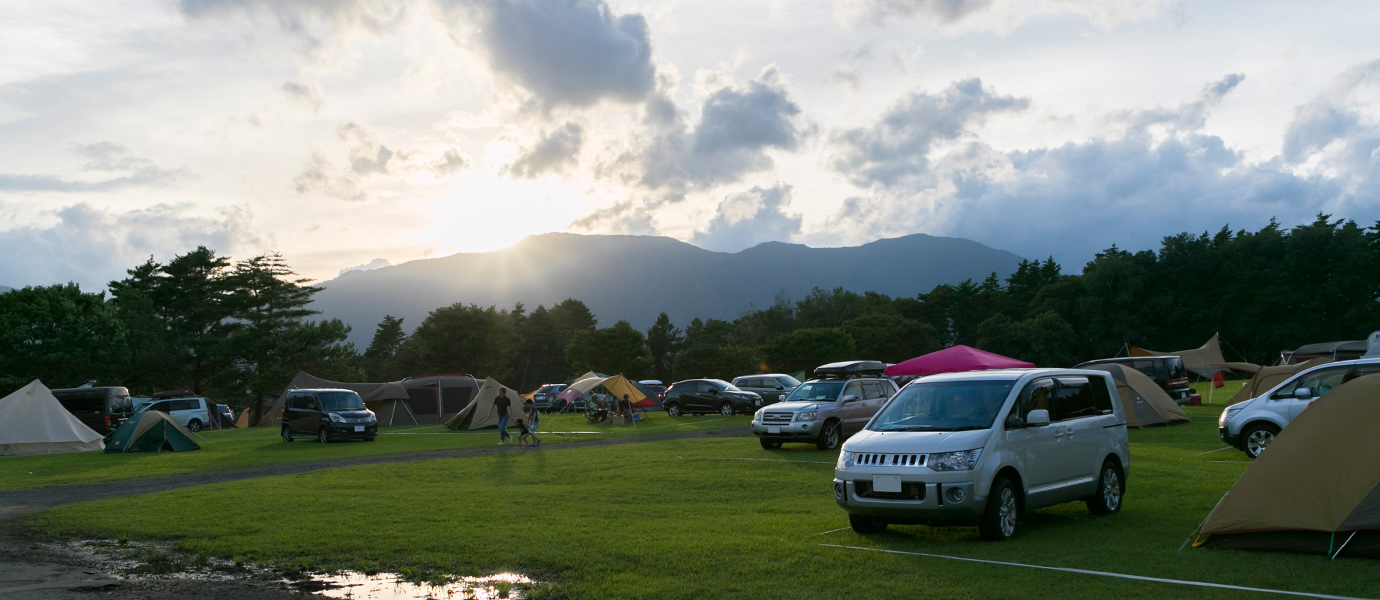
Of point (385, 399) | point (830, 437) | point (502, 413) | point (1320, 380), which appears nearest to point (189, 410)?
point (385, 399)

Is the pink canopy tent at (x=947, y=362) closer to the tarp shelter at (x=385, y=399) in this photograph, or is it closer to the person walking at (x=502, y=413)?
the person walking at (x=502, y=413)

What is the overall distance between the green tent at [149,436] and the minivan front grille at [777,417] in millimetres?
17173

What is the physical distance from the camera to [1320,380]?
588 inches

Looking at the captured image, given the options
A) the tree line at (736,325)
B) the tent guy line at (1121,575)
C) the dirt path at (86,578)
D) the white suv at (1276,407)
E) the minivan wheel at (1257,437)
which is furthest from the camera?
the tree line at (736,325)

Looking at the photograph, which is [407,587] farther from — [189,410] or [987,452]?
[189,410]

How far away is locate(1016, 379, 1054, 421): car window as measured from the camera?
30.1 ft

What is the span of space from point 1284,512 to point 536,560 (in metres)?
6.54

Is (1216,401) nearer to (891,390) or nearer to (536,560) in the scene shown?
(891,390)

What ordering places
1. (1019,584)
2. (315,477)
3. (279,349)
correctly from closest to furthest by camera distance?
(1019,584) < (315,477) < (279,349)

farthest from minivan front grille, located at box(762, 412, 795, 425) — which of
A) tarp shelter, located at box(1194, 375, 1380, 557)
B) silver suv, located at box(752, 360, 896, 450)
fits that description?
tarp shelter, located at box(1194, 375, 1380, 557)

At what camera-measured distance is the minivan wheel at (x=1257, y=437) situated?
597 inches

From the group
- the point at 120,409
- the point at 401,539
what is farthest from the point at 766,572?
the point at 120,409

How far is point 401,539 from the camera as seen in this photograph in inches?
375

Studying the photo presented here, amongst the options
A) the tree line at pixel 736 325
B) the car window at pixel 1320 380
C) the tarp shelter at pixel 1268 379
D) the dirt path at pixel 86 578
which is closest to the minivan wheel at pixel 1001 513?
the dirt path at pixel 86 578
